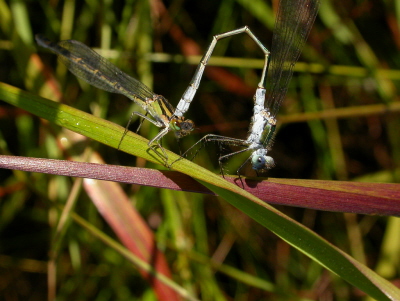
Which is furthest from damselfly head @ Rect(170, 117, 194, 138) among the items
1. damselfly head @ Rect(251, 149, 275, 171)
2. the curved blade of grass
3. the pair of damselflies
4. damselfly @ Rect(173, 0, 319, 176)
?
the curved blade of grass

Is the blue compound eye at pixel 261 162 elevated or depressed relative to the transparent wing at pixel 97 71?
depressed

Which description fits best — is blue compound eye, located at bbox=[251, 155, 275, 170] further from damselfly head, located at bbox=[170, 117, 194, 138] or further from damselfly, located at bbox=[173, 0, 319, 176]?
damselfly head, located at bbox=[170, 117, 194, 138]

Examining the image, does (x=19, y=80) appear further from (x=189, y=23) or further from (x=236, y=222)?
(x=236, y=222)

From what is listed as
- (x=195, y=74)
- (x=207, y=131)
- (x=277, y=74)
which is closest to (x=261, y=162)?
(x=277, y=74)

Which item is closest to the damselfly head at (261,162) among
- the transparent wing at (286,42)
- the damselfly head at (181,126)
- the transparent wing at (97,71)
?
the transparent wing at (286,42)

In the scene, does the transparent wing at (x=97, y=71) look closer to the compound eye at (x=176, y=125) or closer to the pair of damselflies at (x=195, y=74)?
the pair of damselflies at (x=195, y=74)

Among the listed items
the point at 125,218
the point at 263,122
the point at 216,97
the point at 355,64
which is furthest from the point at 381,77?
the point at 125,218

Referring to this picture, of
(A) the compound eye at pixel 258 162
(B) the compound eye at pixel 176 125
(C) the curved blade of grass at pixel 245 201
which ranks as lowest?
(C) the curved blade of grass at pixel 245 201
